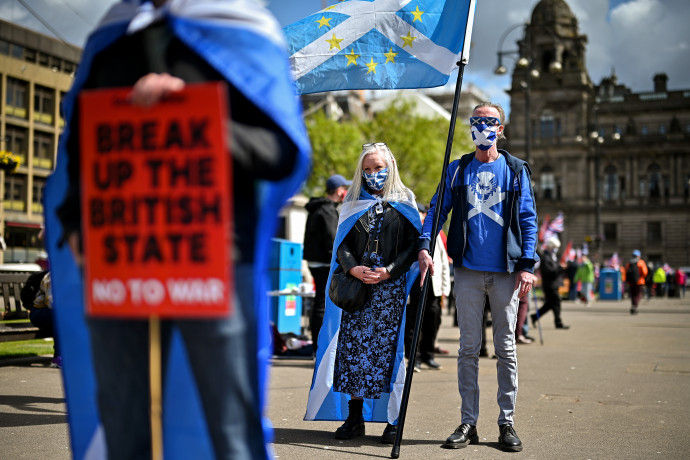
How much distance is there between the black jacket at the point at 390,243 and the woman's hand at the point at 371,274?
74mm

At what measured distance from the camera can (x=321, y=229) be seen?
1052 centimetres

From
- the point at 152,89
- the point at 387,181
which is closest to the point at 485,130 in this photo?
the point at 387,181

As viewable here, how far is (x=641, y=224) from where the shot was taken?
287ft

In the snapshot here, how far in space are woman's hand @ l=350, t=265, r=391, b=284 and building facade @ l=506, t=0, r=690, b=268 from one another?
82.5 meters

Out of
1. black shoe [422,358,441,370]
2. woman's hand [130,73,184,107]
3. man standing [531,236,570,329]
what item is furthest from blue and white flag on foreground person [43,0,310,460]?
man standing [531,236,570,329]

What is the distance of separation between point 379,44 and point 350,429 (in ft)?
9.44

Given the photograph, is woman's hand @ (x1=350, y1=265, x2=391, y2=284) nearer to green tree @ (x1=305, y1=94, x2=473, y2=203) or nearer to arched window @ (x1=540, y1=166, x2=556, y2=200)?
green tree @ (x1=305, y1=94, x2=473, y2=203)

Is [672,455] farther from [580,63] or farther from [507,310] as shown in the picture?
[580,63]

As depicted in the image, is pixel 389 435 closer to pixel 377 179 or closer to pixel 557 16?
pixel 377 179

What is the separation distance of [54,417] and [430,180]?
4598cm

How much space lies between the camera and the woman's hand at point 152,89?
2566 millimetres

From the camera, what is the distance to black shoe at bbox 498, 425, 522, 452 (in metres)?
5.58

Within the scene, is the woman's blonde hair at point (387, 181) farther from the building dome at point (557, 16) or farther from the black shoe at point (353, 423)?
the building dome at point (557, 16)

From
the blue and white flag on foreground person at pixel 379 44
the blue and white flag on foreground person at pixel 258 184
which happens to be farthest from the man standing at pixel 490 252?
the blue and white flag on foreground person at pixel 258 184
